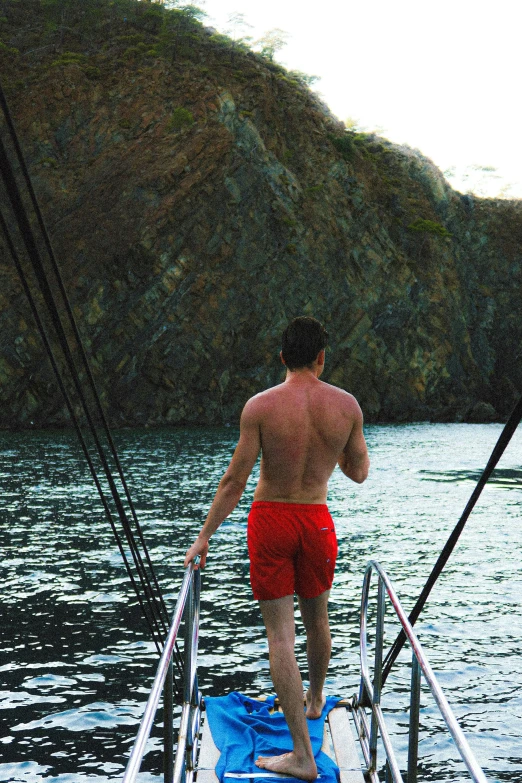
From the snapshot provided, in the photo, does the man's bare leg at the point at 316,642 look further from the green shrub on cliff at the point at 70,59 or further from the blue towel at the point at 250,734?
the green shrub on cliff at the point at 70,59

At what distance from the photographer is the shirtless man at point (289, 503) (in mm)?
3930

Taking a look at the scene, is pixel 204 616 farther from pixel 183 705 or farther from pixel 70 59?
pixel 70 59

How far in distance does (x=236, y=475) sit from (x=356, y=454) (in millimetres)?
618

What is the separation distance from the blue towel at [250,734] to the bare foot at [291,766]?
0.04m

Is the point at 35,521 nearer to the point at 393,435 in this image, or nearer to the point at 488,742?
the point at 488,742

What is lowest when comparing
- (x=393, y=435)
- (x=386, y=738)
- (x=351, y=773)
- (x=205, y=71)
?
(x=393, y=435)

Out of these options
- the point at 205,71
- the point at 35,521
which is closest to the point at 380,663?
the point at 35,521

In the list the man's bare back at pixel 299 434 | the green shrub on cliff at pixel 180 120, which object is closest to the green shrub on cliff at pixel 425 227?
the green shrub on cliff at pixel 180 120

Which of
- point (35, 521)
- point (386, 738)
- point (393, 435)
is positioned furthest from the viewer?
point (393, 435)

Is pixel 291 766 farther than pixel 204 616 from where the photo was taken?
No

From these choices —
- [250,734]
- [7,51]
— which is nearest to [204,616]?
[250,734]

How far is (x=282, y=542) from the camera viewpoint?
3.94 m

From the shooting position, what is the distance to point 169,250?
60.7 meters

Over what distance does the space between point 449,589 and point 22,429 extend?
43498mm
